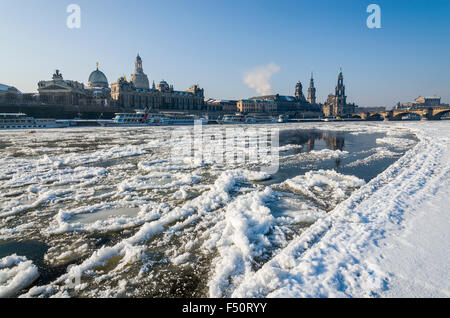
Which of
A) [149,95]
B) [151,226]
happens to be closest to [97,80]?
[149,95]

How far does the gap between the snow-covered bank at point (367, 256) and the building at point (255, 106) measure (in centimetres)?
12011

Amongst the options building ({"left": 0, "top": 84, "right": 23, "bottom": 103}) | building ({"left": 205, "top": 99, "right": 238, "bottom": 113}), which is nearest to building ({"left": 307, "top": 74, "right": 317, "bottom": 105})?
building ({"left": 205, "top": 99, "right": 238, "bottom": 113})

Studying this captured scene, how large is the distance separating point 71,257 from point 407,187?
8324 mm

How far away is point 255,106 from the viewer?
128 m

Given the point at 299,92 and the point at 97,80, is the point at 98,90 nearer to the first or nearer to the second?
the point at 97,80

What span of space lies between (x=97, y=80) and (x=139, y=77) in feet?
58.6

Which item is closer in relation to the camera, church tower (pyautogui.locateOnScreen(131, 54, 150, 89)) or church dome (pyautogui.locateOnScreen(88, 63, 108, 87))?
church dome (pyautogui.locateOnScreen(88, 63, 108, 87))

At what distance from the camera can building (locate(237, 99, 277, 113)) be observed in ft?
411

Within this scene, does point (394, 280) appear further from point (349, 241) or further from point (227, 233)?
point (227, 233)

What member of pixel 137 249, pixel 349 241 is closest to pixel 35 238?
pixel 137 249

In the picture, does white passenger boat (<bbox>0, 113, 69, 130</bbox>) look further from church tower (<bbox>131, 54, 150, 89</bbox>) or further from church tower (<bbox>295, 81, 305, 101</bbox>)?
church tower (<bbox>295, 81, 305, 101</bbox>)

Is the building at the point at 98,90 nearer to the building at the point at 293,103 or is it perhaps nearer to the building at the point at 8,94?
the building at the point at 8,94

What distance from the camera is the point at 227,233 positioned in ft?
14.8
